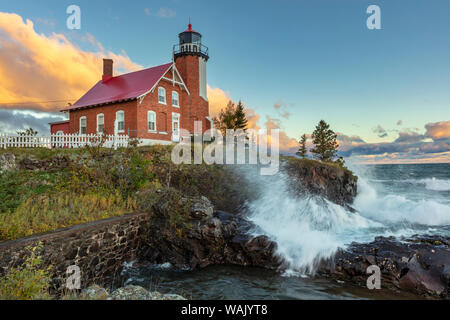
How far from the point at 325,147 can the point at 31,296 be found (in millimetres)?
38124

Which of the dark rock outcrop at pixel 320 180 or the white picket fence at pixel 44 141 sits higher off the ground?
the white picket fence at pixel 44 141

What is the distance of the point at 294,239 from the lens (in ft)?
27.5

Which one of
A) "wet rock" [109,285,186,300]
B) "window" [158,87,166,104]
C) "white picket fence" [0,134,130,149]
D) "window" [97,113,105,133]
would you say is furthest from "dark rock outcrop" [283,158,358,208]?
"window" [97,113,105,133]

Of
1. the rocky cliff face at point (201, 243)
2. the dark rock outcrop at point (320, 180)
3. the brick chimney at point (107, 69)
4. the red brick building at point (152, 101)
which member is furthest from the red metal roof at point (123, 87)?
the rocky cliff face at point (201, 243)

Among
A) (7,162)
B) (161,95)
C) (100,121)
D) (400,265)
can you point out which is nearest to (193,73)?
(161,95)

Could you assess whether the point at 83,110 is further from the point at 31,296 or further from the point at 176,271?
the point at 31,296

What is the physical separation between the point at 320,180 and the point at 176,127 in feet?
53.3

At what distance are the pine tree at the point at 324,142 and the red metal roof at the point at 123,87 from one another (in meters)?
24.0

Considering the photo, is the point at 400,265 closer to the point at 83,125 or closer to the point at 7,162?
the point at 7,162

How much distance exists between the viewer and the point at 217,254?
7941mm

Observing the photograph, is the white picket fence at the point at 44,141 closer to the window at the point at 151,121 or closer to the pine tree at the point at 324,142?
the window at the point at 151,121

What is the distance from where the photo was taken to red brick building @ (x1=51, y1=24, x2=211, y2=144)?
22828mm

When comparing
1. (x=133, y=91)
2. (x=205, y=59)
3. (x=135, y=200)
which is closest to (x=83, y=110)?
(x=133, y=91)

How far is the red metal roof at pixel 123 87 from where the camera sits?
23359 millimetres
